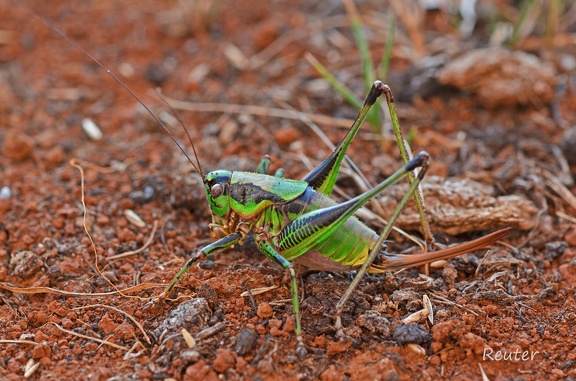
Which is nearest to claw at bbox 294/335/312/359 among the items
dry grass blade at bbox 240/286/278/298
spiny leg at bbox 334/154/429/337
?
spiny leg at bbox 334/154/429/337

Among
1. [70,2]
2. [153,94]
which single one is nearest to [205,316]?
[153,94]

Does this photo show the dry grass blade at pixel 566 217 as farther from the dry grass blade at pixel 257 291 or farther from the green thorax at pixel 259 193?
the dry grass blade at pixel 257 291

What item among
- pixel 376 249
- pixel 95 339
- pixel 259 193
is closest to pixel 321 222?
pixel 376 249

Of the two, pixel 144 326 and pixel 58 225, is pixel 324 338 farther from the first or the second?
pixel 58 225

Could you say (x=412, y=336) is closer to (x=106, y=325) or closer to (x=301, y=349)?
(x=301, y=349)

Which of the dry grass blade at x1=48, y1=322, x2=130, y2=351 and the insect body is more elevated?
the insect body

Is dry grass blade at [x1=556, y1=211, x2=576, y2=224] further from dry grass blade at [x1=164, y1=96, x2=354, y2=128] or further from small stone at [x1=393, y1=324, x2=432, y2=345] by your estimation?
dry grass blade at [x1=164, y1=96, x2=354, y2=128]
